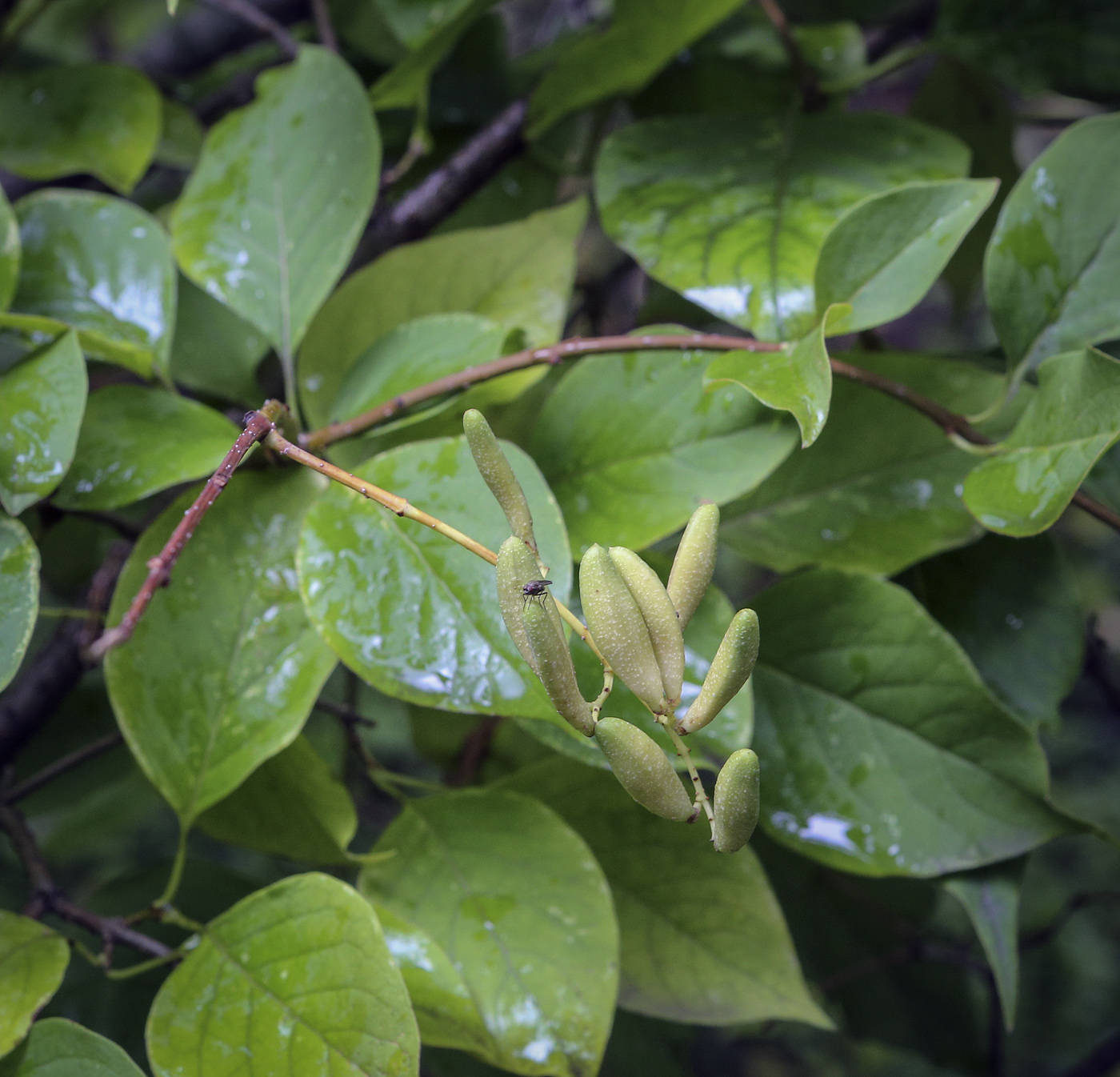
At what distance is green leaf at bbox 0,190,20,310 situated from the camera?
309 millimetres

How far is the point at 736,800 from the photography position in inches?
6.6

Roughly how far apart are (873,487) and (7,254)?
0.31 m

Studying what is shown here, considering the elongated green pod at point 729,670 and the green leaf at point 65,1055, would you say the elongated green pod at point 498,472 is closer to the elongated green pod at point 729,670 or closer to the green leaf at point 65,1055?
the elongated green pod at point 729,670

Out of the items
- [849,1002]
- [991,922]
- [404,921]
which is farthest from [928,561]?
[849,1002]

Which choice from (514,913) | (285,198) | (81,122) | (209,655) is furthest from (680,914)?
(81,122)

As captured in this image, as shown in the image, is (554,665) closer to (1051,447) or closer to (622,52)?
(1051,447)

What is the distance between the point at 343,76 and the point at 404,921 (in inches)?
11.9

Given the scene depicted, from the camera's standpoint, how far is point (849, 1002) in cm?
58

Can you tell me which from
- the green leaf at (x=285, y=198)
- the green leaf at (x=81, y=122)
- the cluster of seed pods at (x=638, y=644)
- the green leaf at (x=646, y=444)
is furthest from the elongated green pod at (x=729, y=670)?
the green leaf at (x=81, y=122)

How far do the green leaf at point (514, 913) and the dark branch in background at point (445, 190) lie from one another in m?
0.25

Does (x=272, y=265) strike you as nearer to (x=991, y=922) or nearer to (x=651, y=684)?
(x=651, y=684)

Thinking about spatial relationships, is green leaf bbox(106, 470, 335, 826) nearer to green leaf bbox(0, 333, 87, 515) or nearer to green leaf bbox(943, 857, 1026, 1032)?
green leaf bbox(0, 333, 87, 515)

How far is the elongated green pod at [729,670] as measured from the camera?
0.57ft

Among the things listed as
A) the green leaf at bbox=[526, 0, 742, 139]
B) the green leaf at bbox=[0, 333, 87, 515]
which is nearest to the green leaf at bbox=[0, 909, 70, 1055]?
the green leaf at bbox=[0, 333, 87, 515]
